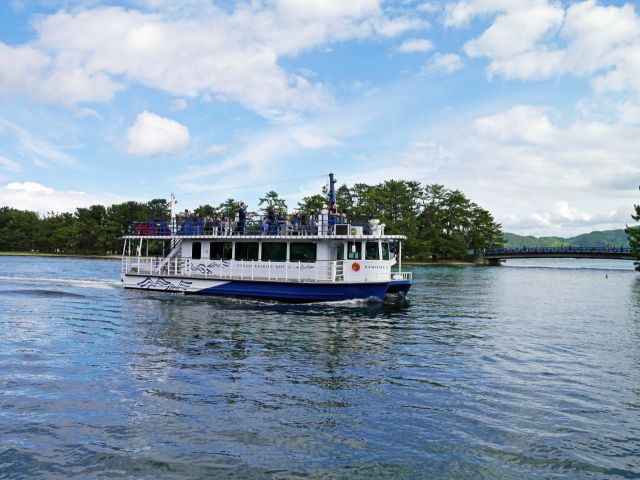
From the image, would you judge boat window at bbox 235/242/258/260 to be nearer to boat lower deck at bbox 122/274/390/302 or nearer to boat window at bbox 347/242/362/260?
boat lower deck at bbox 122/274/390/302

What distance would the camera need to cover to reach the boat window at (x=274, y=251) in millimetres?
30878

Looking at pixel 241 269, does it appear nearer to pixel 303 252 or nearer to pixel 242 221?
pixel 242 221

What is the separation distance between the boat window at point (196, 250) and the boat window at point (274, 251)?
4.94 meters

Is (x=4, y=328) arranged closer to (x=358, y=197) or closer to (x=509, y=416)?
(x=509, y=416)

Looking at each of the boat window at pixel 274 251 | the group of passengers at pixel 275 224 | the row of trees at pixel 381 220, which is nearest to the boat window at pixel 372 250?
the group of passengers at pixel 275 224

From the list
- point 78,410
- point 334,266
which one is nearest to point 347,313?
point 334,266

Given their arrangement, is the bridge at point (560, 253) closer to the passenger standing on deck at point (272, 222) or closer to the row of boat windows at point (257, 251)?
the row of boat windows at point (257, 251)

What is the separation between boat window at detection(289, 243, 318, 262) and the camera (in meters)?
29.9

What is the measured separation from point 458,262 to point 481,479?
4138 inches

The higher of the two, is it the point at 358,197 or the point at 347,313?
the point at 358,197

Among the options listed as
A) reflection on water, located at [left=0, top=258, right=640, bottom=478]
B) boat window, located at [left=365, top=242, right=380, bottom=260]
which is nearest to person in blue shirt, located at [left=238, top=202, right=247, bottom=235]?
boat window, located at [left=365, top=242, right=380, bottom=260]

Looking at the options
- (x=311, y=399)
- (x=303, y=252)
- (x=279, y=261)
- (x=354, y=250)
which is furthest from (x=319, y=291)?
(x=311, y=399)

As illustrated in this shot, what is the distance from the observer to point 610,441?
9664mm

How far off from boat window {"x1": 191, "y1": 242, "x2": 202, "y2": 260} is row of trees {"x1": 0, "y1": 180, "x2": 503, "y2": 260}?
204ft
